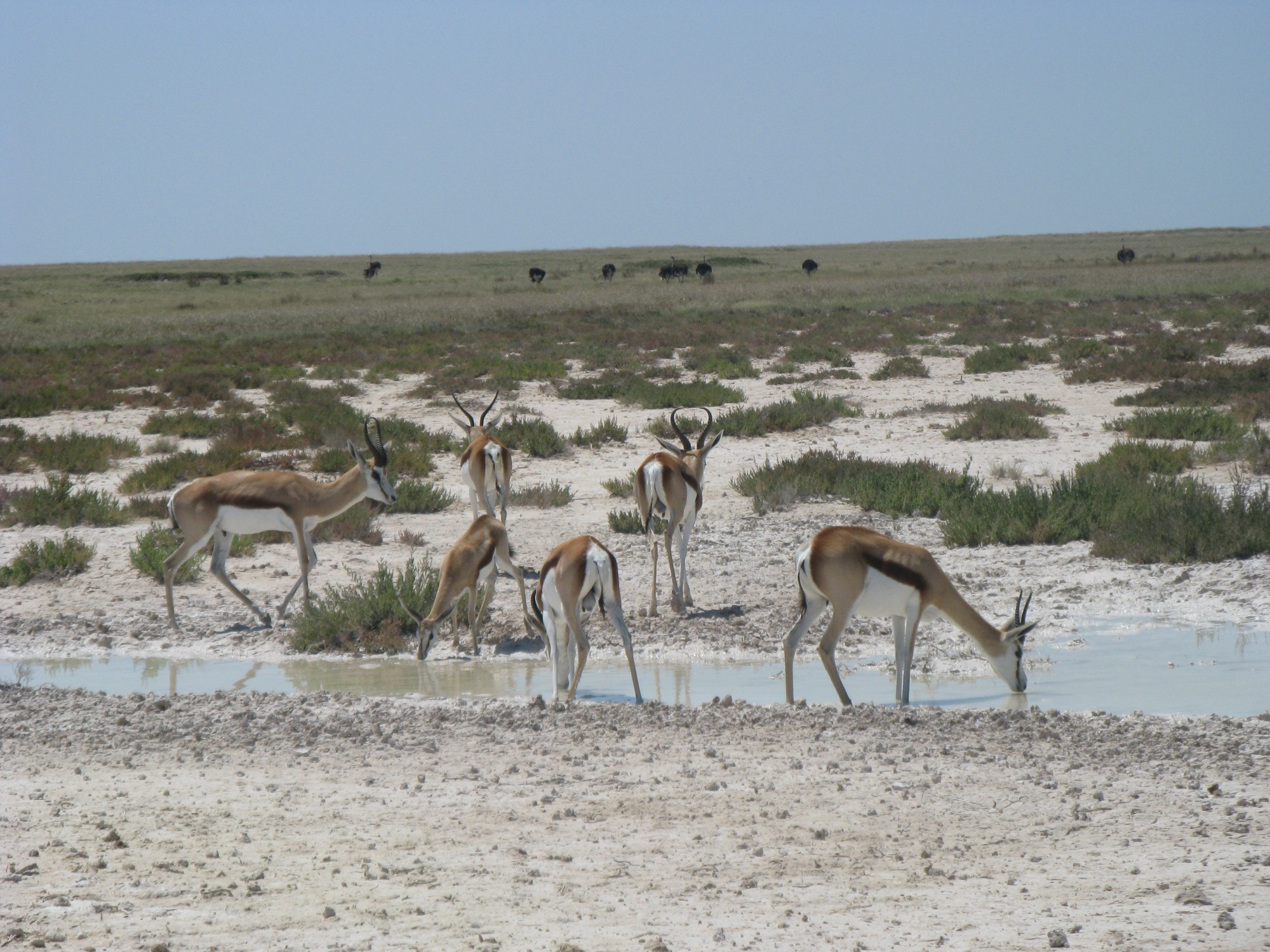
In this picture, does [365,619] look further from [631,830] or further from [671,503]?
[631,830]

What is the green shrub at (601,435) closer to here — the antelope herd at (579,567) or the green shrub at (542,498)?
the green shrub at (542,498)

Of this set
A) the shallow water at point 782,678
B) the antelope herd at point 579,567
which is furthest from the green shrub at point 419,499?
the shallow water at point 782,678

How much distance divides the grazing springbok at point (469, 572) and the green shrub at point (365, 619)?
52cm

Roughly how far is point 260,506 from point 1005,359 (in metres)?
20.6

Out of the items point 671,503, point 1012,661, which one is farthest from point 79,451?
point 1012,661

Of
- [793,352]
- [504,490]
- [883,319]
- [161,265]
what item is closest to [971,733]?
[504,490]

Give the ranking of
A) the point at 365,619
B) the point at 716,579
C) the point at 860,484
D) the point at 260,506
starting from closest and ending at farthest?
the point at 365,619 → the point at 260,506 → the point at 716,579 → the point at 860,484

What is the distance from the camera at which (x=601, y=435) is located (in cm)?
1970

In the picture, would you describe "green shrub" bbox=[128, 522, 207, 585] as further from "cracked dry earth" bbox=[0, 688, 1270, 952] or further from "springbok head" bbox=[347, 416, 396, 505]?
"cracked dry earth" bbox=[0, 688, 1270, 952]

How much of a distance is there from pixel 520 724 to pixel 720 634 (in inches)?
126

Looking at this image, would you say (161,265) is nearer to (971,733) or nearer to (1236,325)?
(1236,325)

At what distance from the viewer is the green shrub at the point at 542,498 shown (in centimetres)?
1550

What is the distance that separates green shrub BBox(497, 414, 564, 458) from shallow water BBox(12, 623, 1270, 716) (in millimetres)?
8836

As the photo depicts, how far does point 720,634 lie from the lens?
1044 cm
